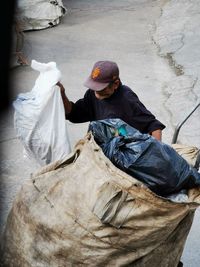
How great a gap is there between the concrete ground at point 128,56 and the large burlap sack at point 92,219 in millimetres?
1418

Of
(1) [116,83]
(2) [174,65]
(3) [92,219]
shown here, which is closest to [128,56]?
(2) [174,65]

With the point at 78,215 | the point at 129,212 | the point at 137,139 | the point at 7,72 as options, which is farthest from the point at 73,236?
the point at 7,72

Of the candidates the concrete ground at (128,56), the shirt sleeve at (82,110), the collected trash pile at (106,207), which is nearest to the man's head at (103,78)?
the shirt sleeve at (82,110)

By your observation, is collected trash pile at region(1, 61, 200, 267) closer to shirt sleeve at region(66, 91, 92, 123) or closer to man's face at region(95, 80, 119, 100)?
man's face at region(95, 80, 119, 100)

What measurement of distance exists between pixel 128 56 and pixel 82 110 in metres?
4.75

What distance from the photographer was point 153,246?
2.97 m

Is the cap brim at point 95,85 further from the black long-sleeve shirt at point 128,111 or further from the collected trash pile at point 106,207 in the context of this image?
the collected trash pile at point 106,207

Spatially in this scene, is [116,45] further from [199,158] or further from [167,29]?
[199,158]

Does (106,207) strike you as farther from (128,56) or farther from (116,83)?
(128,56)

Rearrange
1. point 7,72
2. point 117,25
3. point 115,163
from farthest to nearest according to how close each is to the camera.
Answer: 1. point 117,25
2. point 115,163
3. point 7,72

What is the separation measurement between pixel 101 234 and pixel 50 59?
596cm

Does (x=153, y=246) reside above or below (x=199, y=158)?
below

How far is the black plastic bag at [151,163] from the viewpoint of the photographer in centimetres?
290

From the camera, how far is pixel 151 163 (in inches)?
114
